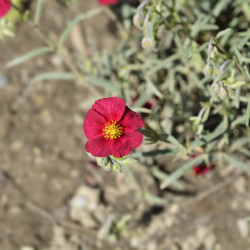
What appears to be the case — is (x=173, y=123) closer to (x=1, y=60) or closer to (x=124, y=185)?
(x=124, y=185)

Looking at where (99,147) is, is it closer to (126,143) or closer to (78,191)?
(126,143)

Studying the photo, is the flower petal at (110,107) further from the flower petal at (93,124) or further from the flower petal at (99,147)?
the flower petal at (99,147)

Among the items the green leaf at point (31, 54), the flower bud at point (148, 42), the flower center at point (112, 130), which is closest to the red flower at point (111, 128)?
the flower center at point (112, 130)

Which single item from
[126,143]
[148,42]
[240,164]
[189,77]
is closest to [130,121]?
[126,143]

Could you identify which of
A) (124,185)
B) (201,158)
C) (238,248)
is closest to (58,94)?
(124,185)

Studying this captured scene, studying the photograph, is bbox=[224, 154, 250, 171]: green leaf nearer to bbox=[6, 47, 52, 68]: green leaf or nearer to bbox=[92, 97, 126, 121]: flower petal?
bbox=[92, 97, 126, 121]: flower petal

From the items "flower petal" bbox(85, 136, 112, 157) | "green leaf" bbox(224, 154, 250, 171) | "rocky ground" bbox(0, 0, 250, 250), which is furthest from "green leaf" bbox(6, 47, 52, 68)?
"green leaf" bbox(224, 154, 250, 171)
